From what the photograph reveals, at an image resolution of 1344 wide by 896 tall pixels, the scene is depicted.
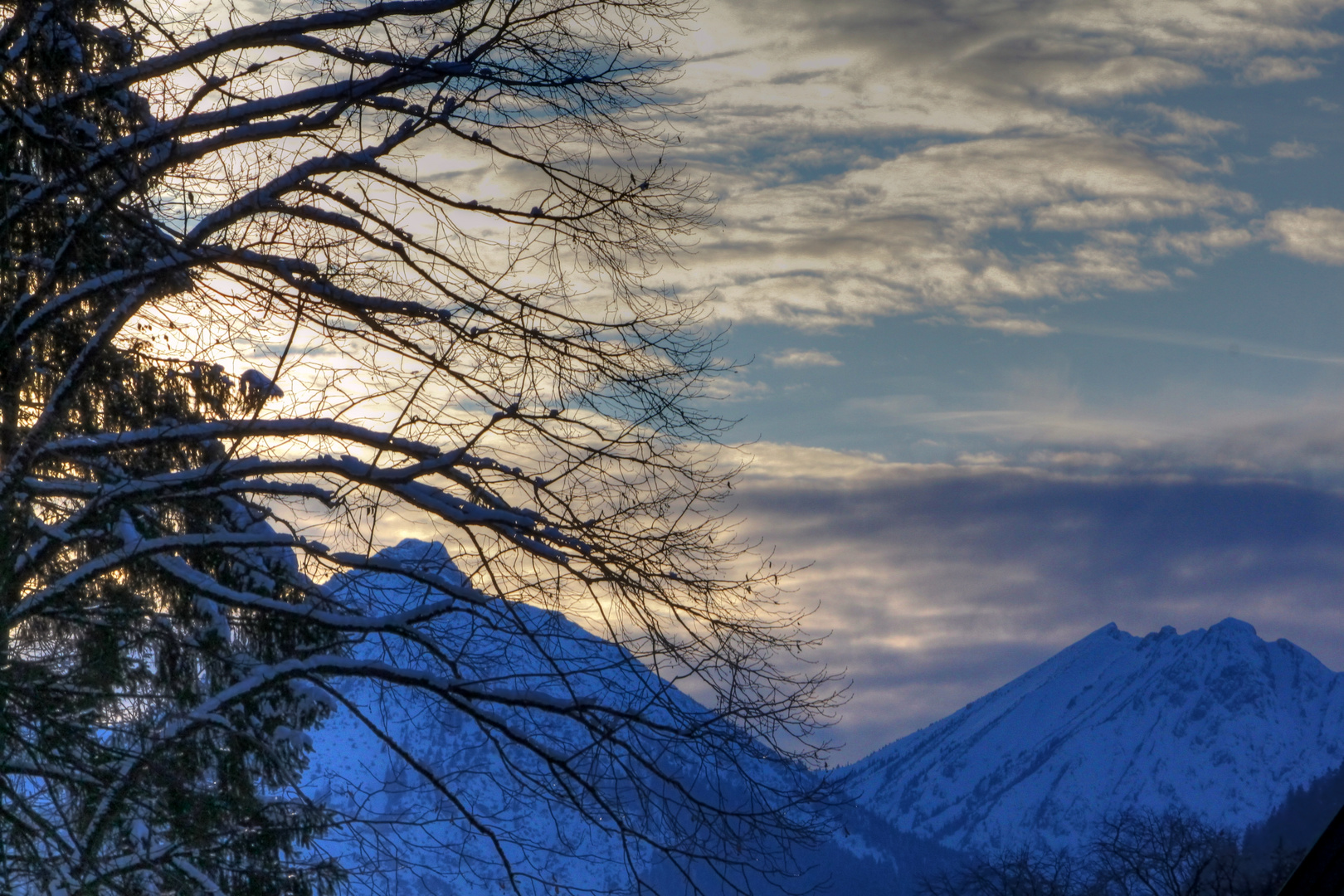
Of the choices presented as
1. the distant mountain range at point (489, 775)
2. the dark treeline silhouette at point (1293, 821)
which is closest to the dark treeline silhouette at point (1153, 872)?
the distant mountain range at point (489, 775)

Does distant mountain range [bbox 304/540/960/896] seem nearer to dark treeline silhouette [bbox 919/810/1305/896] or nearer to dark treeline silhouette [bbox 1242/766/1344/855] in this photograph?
dark treeline silhouette [bbox 919/810/1305/896]

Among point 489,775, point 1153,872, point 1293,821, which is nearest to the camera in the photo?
point 489,775

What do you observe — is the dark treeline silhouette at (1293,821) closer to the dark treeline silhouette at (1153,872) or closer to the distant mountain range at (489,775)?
the dark treeline silhouette at (1153,872)

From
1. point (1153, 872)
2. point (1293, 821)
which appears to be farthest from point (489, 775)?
point (1293, 821)

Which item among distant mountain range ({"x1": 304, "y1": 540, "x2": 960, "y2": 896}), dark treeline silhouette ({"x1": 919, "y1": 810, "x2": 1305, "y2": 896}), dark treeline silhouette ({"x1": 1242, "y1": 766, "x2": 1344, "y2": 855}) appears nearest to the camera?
distant mountain range ({"x1": 304, "y1": 540, "x2": 960, "y2": 896})

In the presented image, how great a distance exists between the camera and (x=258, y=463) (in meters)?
6.28

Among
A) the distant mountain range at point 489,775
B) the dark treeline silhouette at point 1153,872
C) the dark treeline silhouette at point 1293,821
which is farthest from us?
the dark treeline silhouette at point 1293,821

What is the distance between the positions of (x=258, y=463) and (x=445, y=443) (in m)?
1.00

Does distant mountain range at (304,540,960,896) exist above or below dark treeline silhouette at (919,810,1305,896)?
above

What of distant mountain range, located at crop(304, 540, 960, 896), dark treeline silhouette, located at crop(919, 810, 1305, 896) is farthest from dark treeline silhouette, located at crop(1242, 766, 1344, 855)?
distant mountain range, located at crop(304, 540, 960, 896)

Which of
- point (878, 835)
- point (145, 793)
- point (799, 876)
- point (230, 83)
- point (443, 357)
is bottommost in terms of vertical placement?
point (799, 876)

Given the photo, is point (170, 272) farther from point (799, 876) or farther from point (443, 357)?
point (799, 876)

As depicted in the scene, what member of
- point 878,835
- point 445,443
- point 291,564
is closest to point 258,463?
point 445,443

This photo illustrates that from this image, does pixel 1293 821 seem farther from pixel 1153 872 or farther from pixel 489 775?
pixel 489 775
